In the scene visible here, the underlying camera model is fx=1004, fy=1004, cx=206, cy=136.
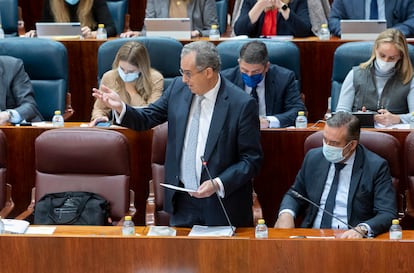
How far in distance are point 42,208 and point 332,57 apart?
6.20 feet

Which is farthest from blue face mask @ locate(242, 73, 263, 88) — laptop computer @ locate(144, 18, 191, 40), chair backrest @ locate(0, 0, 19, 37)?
A: chair backrest @ locate(0, 0, 19, 37)

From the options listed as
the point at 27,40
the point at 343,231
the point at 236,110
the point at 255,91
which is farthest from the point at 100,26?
the point at 343,231

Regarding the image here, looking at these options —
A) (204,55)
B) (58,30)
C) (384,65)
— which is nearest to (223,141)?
(204,55)

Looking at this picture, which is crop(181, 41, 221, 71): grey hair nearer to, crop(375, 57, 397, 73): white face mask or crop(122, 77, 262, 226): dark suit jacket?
crop(122, 77, 262, 226): dark suit jacket

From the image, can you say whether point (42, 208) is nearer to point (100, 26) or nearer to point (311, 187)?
point (311, 187)

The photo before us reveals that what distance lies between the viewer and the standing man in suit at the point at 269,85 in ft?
12.7

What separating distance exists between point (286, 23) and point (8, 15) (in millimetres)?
1564

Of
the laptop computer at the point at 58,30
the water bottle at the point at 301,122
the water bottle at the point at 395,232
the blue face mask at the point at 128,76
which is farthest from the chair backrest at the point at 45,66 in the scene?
the water bottle at the point at 395,232

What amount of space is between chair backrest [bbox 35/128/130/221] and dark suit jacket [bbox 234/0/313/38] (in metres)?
1.53

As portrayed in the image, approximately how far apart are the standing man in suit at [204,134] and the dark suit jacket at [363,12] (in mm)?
1781

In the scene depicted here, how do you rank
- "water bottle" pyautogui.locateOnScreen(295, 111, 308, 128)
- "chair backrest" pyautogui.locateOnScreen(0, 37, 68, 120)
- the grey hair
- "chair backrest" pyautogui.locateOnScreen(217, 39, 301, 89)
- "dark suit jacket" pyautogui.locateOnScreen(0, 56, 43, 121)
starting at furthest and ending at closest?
"chair backrest" pyautogui.locateOnScreen(0, 37, 68, 120) < "chair backrest" pyautogui.locateOnScreen(217, 39, 301, 89) < "dark suit jacket" pyautogui.locateOnScreen(0, 56, 43, 121) < "water bottle" pyautogui.locateOnScreen(295, 111, 308, 128) < the grey hair

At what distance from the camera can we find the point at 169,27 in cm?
475

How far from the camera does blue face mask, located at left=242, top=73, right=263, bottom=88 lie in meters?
3.89

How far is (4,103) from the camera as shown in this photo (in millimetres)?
4168
